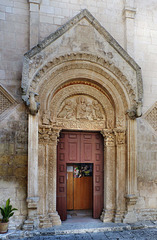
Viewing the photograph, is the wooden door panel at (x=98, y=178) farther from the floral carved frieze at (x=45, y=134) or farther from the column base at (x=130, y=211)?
the floral carved frieze at (x=45, y=134)

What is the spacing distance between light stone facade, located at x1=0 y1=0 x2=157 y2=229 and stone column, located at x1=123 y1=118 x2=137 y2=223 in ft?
0.09

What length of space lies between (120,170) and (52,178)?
196cm

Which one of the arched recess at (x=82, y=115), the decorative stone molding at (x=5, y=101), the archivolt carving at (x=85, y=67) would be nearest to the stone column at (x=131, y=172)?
the arched recess at (x=82, y=115)

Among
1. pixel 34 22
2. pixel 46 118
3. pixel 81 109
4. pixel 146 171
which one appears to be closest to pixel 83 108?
pixel 81 109

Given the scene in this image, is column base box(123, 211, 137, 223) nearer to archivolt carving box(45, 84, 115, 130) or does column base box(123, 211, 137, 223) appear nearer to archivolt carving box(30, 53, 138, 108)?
archivolt carving box(45, 84, 115, 130)

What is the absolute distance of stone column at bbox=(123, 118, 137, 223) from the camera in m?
6.47

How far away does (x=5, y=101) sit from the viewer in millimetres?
6238

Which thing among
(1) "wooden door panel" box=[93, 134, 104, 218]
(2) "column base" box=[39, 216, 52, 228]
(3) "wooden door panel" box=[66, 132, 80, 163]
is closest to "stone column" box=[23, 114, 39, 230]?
(2) "column base" box=[39, 216, 52, 228]

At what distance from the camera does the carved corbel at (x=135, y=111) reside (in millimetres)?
6445

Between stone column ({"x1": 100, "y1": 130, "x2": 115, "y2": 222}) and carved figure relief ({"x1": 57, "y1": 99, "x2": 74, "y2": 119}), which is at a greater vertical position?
carved figure relief ({"x1": 57, "y1": 99, "x2": 74, "y2": 119})

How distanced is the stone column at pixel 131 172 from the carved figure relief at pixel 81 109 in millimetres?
972

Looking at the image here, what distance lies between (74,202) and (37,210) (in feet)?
8.15

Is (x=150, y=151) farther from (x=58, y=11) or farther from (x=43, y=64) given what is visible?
(x=58, y=11)

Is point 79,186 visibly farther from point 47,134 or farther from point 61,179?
point 47,134
